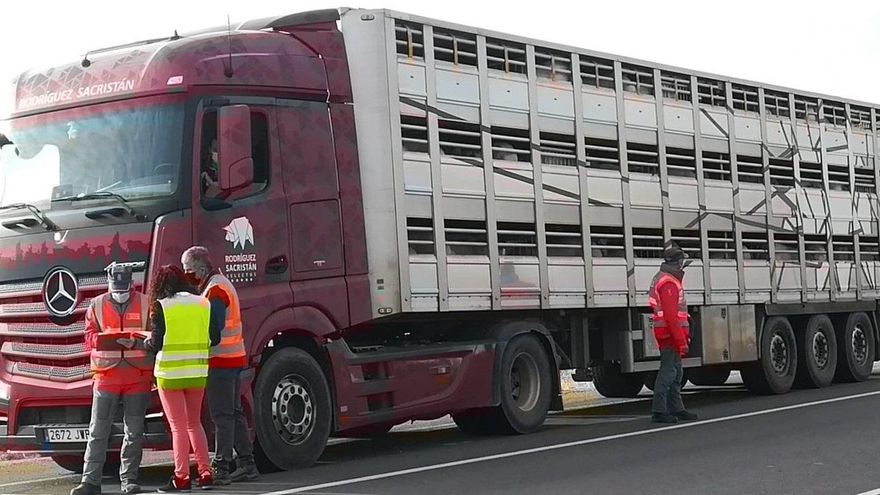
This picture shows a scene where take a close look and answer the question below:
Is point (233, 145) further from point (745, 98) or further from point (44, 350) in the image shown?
point (745, 98)

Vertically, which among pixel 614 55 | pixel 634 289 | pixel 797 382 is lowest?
pixel 797 382

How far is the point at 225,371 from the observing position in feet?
34.7

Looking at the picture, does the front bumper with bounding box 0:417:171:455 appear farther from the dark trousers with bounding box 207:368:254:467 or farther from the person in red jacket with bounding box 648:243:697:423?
the person in red jacket with bounding box 648:243:697:423

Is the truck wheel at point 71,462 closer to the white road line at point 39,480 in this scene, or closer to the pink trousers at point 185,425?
the white road line at point 39,480

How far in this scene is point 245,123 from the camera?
1092 centimetres

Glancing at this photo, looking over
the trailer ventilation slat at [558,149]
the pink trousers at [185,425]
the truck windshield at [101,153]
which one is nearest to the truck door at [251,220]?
the truck windshield at [101,153]

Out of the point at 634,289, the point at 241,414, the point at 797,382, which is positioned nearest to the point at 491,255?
the point at 634,289

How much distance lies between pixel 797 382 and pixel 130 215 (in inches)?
438

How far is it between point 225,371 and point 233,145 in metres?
1.74

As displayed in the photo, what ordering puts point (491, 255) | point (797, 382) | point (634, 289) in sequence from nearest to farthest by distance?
point (491, 255) → point (634, 289) → point (797, 382)

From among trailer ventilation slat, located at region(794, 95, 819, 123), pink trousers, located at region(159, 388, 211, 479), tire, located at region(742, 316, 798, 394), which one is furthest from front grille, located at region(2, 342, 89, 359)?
trailer ventilation slat, located at region(794, 95, 819, 123)

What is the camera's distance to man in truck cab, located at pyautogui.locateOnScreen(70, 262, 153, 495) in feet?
33.9

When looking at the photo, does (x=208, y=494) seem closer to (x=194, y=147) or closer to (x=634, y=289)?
(x=194, y=147)

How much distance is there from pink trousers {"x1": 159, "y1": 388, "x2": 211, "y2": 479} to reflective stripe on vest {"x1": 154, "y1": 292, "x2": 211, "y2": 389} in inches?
3.5
